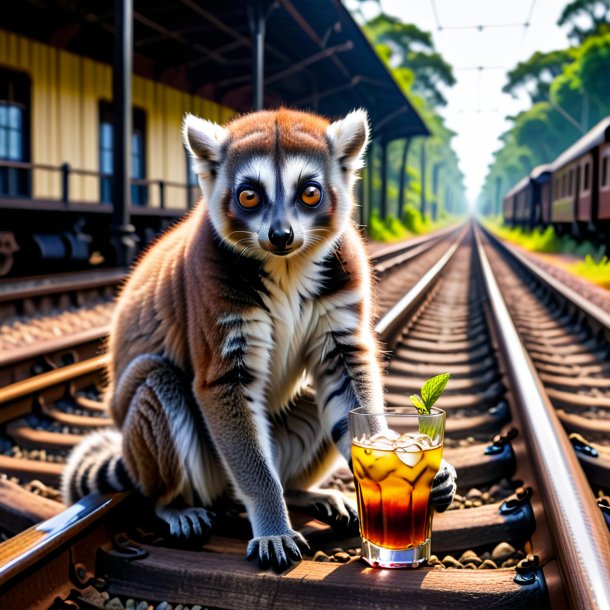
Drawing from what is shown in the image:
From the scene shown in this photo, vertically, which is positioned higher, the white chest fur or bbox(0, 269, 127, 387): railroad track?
the white chest fur

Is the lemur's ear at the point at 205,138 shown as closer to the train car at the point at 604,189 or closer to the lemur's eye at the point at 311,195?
the lemur's eye at the point at 311,195

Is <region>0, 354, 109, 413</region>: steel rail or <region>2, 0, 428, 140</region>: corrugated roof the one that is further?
<region>2, 0, 428, 140</region>: corrugated roof

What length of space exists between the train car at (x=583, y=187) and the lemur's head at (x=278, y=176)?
1439 centimetres

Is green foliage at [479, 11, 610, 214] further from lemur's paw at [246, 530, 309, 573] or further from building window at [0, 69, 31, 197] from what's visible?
lemur's paw at [246, 530, 309, 573]

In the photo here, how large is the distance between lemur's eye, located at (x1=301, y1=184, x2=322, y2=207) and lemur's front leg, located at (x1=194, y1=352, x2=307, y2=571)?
1.62ft

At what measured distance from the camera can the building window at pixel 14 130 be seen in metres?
14.6

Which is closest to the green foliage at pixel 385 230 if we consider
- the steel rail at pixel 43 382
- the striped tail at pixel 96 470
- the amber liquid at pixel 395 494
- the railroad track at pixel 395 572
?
the steel rail at pixel 43 382

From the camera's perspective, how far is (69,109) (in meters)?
16.3

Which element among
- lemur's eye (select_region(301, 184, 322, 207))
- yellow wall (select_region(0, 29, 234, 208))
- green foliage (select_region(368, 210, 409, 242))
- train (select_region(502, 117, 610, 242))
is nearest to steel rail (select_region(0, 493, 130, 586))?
lemur's eye (select_region(301, 184, 322, 207))

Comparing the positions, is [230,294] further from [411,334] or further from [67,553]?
[411,334]

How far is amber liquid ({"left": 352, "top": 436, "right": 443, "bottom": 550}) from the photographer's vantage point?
2.06 meters

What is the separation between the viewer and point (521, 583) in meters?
1.93

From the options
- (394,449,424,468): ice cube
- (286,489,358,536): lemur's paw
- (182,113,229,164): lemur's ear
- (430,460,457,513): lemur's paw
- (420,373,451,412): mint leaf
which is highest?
(182,113,229,164): lemur's ear

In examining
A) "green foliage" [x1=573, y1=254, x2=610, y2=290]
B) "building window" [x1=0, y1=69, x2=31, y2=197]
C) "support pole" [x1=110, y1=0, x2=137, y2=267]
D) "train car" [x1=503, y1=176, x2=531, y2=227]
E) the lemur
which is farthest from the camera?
"train car" [x1=503, y1=176, x2=531, y2=227]
